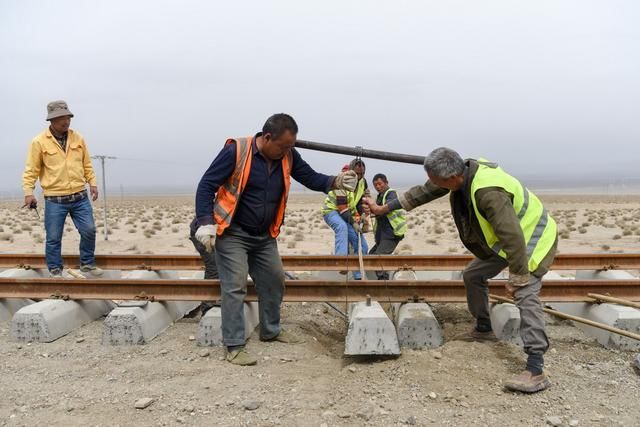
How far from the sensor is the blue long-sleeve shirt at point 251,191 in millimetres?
4461

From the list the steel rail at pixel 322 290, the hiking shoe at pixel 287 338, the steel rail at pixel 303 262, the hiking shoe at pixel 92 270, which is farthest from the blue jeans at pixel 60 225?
the hiking shoe at pixel 287 338

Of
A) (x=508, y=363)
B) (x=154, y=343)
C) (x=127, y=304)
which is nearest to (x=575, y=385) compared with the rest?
(x=508, y=363)

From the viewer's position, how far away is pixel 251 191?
4617 mm

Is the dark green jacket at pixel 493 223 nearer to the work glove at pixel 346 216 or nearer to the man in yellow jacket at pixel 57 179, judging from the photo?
the work glove at pixel 346 216

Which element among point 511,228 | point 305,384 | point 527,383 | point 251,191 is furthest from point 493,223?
point 251,191

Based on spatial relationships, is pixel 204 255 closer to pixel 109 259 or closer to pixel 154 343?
pixel 154 343

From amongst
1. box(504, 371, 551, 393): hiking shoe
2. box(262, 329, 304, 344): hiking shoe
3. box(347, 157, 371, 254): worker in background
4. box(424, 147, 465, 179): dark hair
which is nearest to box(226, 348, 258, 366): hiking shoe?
box(262, 329, 304, 344): hiking shoe

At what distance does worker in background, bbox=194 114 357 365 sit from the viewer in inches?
175

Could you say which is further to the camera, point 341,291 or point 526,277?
point 341,291

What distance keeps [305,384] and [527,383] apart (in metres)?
1.52

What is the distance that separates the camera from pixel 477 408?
354cm

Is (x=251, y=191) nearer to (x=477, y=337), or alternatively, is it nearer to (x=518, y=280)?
(x=518, y=280)

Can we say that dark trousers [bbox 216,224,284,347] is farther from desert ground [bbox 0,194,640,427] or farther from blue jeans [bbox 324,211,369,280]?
blue jeans [bbox 324,211,369,280]

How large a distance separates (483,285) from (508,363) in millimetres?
732
